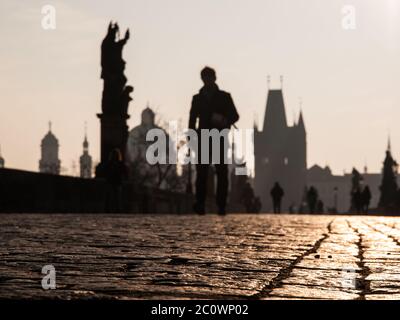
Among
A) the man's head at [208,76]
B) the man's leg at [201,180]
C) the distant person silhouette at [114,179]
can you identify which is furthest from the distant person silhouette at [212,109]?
the distant person silhouette at [114,179]

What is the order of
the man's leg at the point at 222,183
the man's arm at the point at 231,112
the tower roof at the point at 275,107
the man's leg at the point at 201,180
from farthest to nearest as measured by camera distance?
→ the tower roof at the point at 275,107 < the man's leg at the point at 201,180 < the man's leg at the point at 222,183 < the man's arm at the point at 231,112

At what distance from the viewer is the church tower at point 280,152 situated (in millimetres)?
191750

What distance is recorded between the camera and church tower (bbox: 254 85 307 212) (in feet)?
629

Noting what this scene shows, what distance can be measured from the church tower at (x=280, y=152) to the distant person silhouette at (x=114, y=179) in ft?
559

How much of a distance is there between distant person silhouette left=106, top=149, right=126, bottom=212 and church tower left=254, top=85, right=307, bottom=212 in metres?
170

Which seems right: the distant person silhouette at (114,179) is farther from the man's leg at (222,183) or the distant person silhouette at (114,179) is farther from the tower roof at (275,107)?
the tower roof at (275,107)

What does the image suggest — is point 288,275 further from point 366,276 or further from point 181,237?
point 181,237

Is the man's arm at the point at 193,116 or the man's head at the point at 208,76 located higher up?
the man's head at the point at 208,76

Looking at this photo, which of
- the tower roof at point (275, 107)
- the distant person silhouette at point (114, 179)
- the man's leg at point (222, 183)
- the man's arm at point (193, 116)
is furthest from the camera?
the tower roof at point (275, 107)

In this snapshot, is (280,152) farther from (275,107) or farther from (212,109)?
(212,109)

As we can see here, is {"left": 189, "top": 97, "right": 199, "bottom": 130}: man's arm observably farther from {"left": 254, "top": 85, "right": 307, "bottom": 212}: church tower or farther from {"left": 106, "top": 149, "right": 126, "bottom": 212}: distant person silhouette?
{"left": 254, "top": 85, "right": 307, "bottom": 212}: church tower
